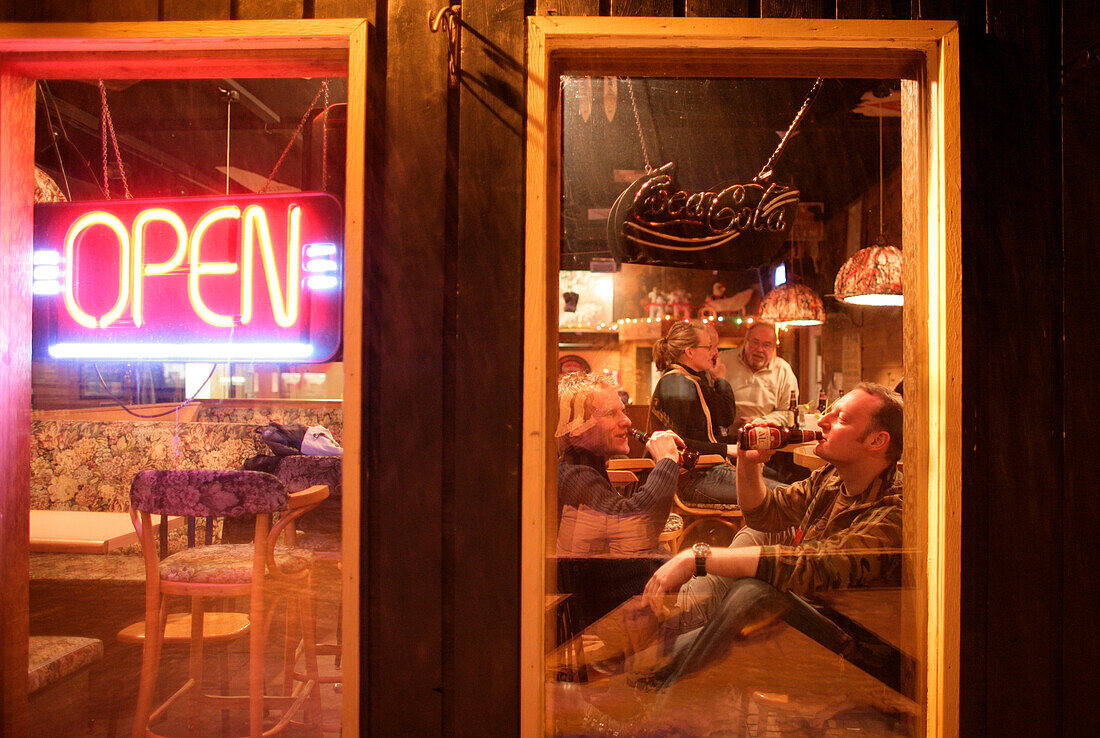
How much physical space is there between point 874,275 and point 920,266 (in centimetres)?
29

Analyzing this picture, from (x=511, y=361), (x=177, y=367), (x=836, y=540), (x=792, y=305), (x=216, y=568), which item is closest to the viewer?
(x=511, y=361)

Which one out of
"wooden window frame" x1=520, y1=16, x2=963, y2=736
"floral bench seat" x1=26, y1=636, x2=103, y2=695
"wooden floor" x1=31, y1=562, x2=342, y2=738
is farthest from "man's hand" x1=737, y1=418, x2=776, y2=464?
"floral bench seat" x1=26, y1=636, x2=103, y2=695

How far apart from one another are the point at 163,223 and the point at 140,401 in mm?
1897

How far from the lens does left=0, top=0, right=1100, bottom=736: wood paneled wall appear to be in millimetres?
1812

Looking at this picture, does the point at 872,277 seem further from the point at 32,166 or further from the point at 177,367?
the point at 32,166

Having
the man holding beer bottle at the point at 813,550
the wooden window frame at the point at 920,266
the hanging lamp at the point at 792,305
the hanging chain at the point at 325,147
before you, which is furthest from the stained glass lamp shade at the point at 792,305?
the hanging chain at the point at 325,147

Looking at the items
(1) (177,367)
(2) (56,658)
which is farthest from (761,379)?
(2) (56,658)

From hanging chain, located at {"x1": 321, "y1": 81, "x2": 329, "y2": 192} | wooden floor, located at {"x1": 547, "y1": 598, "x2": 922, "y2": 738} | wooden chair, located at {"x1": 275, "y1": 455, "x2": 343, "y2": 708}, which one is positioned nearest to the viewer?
wooden floor, located at {"x1": 547, "y1": 598, "x2": 922, "y2": 738}

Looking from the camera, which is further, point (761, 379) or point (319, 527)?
point (319, 527)

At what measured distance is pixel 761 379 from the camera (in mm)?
2305

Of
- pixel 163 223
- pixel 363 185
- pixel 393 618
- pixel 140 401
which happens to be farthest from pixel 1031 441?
pixel 140 401

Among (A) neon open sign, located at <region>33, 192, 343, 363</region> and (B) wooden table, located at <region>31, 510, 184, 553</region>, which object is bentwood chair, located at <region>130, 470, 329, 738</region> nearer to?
(B) wooden table, located at <region>31, 510, 184, 553</region>

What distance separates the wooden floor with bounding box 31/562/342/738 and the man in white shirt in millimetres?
1945

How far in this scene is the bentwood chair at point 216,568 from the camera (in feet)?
7.02
